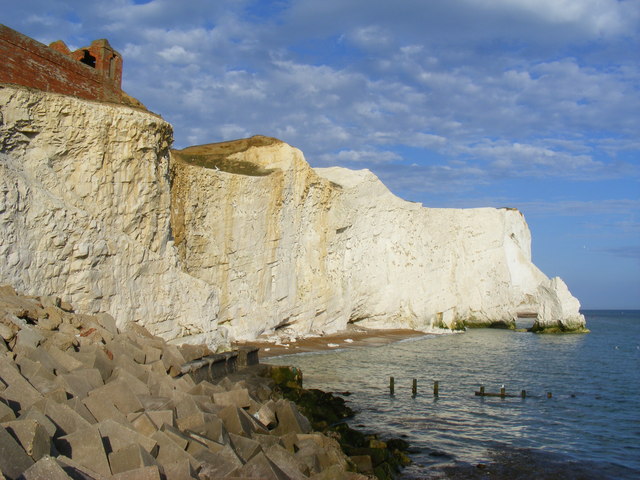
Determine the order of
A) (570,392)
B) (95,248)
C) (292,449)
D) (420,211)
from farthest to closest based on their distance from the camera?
1. (420,211)
2. (570,392)
3. (95,248)
4. (292,449)

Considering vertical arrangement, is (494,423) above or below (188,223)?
below

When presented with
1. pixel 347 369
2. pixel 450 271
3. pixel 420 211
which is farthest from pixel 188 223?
pixel 450 271

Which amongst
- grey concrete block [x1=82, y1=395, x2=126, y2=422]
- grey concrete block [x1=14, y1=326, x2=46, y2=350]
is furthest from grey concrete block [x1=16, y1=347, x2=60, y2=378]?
grey concrete block [x1=82, y1=395, x2=126, y2=422]

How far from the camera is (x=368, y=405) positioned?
1597 cm

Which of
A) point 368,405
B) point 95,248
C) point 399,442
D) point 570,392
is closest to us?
point 399,442

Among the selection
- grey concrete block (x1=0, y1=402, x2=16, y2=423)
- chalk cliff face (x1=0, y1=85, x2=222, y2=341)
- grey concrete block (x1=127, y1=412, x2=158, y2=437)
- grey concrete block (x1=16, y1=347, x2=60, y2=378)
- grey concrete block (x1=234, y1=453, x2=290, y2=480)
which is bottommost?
grey concrete block (x1=234, y1=453, x2=290, y2=480)

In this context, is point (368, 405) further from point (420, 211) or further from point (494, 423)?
point (420, 211)

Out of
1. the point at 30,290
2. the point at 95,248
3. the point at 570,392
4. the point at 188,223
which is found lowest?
the point at 570,392

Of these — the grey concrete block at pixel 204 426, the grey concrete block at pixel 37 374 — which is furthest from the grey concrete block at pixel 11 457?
the grey concrete block at pixel 204 426

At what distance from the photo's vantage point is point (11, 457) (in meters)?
4.47

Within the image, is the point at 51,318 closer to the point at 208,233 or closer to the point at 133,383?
the point at 133,383

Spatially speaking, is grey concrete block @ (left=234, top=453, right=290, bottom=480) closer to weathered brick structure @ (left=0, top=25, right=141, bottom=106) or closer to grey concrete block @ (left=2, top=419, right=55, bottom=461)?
grey concrete block @ (left=2, top=419, right=55, bottom=461)

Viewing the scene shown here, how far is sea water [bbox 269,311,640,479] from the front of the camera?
11.4m

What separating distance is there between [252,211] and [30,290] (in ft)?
50.3
